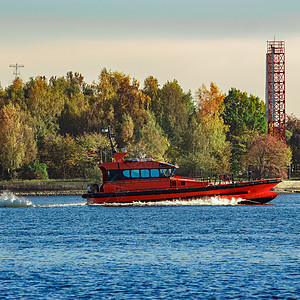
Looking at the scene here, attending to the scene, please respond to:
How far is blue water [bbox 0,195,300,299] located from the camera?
2777cm

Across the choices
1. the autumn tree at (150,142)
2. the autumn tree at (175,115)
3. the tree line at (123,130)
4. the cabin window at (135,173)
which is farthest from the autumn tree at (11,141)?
the cabin window at (135,173)

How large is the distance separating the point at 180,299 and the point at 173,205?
4444cm

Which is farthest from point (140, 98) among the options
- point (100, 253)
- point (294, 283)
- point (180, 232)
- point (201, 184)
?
point (294, 283)

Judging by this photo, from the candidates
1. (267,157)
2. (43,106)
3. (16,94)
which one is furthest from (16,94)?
(267,157)

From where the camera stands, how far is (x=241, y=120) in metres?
136

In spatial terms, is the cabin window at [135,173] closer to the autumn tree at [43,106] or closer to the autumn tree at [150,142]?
the autumn tree at [150,142]

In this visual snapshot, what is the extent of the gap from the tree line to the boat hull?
45.8m

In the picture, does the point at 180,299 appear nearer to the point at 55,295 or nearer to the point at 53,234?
the point at 55,295

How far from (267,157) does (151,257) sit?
88.3 m

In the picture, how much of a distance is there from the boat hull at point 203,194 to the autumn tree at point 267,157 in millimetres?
47228

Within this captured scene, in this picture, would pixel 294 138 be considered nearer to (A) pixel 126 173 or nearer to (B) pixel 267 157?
(B) pixel 267 157

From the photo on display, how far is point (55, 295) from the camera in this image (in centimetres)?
2686

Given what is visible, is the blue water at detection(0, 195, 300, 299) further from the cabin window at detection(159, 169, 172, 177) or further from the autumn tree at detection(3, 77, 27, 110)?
the autumn tree at detection(3, 77, 27, 110)

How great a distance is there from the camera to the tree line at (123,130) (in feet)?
386
